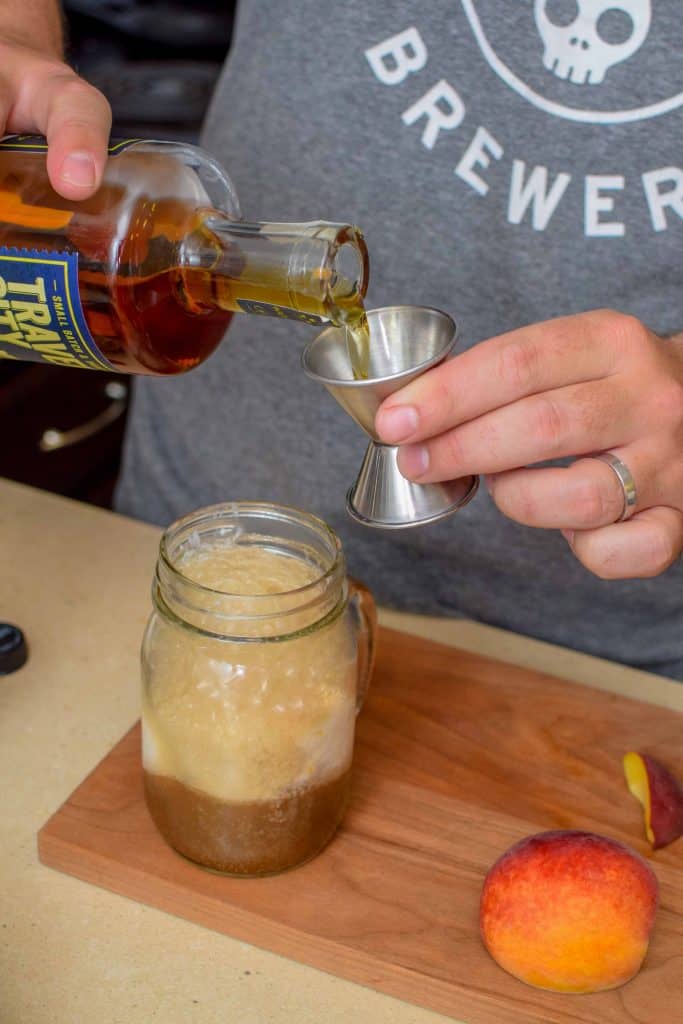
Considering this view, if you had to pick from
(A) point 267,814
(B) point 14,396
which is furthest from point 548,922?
(B) point 14,396

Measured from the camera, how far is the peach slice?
91cm

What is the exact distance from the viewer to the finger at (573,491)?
2.72ft

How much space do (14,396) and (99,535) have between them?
1163 mm

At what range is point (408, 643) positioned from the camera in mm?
1126

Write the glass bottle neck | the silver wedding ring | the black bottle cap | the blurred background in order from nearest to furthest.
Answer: the glass bottle neck, the silver wedding ring, the black bottle cap, the blurred background

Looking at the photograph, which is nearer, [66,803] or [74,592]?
[66,803]

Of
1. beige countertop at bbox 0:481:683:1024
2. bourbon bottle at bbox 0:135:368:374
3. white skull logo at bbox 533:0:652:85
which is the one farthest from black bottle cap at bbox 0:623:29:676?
white skull logo at bbox 533:0:652:85

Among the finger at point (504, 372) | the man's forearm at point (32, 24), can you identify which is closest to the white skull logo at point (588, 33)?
the finger at point (504, 372)

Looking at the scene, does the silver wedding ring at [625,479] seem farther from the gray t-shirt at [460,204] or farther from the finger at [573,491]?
the gray t-shirt at [460,204]

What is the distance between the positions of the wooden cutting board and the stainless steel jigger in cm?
25

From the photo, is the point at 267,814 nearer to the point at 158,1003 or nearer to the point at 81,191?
the point at 158,1003

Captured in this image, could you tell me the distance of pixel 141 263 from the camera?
0.79 m

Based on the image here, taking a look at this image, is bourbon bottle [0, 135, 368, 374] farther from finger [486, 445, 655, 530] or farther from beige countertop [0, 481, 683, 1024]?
beige countertop [0, 481, 683, 1024]

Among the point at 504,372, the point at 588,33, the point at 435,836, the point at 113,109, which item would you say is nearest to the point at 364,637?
the point at 435,836
